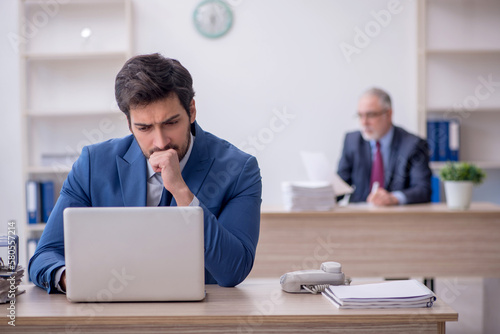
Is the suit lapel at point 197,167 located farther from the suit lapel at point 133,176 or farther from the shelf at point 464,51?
the shelf at point 464,51

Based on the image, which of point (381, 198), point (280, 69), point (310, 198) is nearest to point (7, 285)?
point (310, 198)

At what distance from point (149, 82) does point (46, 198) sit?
297 cm

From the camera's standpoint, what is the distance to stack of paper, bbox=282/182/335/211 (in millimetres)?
3354

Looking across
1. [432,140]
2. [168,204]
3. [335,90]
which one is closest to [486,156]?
[432,140]

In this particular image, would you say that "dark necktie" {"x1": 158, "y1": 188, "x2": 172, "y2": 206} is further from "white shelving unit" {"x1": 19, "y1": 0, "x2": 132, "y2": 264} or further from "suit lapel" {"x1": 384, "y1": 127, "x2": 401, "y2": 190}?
"white shelving unit" {"x1": 19, "y1": 0, "x2": 132, "y2": 264}

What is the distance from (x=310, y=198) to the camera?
3354 millimetres

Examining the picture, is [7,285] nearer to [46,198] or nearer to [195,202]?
[195,202]

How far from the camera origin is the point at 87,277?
4.70 ft

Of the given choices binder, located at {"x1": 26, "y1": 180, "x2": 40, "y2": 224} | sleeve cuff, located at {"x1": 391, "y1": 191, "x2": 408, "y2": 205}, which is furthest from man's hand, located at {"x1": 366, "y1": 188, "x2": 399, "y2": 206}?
binder, located at {"x1": 26, "y1": 180, "x2": 40, "y2": 224}

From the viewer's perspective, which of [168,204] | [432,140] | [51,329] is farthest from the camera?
[432,140]

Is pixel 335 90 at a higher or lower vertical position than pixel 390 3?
lower

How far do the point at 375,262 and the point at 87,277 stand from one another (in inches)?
85.7

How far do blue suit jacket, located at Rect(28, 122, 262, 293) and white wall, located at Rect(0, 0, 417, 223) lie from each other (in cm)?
282

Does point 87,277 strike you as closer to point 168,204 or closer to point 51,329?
point 51,329
